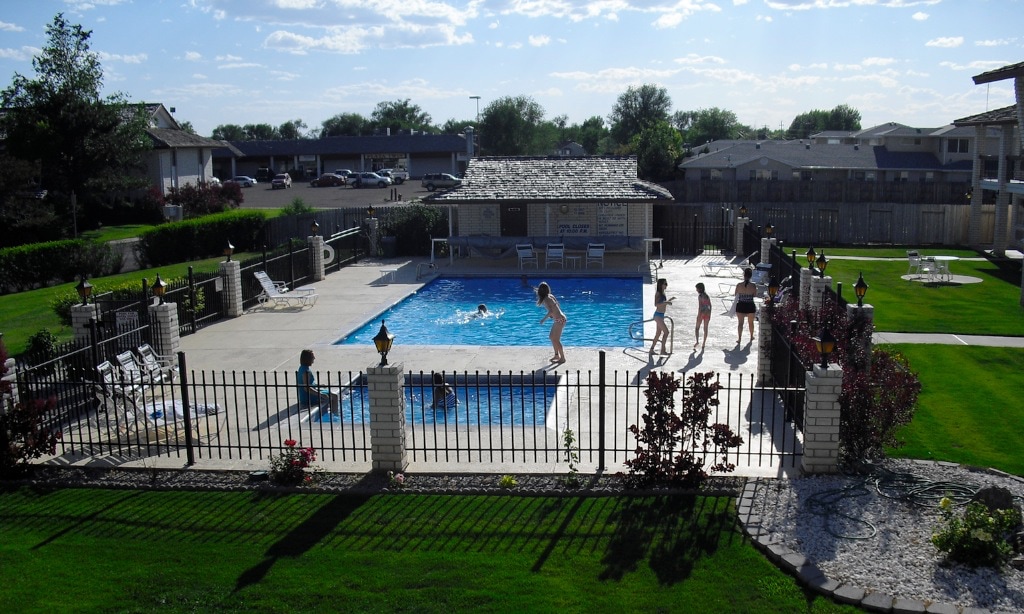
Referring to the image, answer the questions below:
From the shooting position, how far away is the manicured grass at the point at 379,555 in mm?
7742

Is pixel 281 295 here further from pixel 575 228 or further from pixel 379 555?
pixel 379 555

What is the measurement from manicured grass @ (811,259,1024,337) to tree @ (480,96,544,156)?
67.8 m

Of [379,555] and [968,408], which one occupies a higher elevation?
[968,408]

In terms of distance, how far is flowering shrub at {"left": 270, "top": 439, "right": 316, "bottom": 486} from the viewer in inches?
406

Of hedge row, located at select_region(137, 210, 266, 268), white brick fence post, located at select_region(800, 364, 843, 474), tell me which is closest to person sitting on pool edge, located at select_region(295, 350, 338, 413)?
white brick fence post, located at select_region(800, 364, 843, 474)

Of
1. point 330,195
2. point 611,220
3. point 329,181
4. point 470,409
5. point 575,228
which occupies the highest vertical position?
point 329,181

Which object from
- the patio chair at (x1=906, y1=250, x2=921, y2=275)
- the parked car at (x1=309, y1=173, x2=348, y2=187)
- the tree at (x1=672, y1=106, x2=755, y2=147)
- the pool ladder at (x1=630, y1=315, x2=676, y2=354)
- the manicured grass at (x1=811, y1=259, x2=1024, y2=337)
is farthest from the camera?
the tree at (x1=672, y1=106, x2=755, y2=147)

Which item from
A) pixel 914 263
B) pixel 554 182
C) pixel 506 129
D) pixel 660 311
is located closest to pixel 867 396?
pixel 660 311

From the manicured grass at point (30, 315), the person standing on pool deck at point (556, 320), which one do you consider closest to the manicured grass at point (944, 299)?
the person standing on pool deck at point (556, 320)

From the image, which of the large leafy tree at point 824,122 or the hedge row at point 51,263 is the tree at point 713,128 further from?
the hedge row at point 51,263

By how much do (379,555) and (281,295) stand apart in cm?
1444

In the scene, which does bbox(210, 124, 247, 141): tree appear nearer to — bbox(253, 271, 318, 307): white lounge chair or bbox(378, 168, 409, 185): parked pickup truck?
bbox(378, 168, 409, 185): parked pickup truck

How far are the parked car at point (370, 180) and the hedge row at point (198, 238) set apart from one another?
36.1 metres

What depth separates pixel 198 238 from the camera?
110ft
